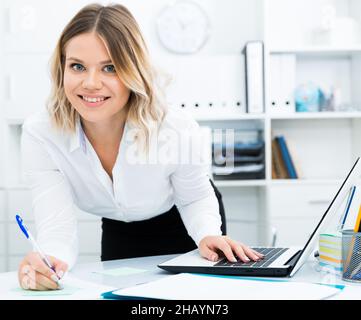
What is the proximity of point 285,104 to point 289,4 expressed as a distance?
0.69 meters

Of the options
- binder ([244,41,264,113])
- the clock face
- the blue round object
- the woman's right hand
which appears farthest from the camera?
the clock face

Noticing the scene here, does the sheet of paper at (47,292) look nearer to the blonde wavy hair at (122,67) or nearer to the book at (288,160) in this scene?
the blonde wavy hair at (122,67)

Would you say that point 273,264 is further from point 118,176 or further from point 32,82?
point 32,82

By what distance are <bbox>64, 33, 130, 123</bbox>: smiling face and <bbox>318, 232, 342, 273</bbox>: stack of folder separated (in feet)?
2.06

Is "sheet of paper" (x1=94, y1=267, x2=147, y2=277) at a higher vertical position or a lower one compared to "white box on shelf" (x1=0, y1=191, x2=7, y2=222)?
lower

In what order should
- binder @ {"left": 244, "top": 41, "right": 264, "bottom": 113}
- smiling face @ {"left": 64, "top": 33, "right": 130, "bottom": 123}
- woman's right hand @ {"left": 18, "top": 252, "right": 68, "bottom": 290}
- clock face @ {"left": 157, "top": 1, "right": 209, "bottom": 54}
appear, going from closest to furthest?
woman's right hand @ {"left": 18, "top": 252, "right": 68, "bottom": 290} < smiling face @ {"left": 64, "top": 33, "right": 130, "bottom": 123} < binder @ {"left": 244, "top": 41, "right": 264, "bottom": 113} < clock face @ {"left": 157, "top": 1, "right": 209, "bottom": 54}

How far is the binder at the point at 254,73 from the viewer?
2.98 metres

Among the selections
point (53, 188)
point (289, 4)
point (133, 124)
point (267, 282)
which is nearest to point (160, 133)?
point (133, 124)

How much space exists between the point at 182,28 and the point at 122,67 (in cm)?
192

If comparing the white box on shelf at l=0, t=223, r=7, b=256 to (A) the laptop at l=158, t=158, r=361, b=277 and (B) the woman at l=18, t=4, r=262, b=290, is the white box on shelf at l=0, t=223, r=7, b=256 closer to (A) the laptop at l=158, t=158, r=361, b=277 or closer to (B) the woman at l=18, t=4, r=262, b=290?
(B) the woman at l=18, t=4, r=262, b=290

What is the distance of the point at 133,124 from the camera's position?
1.55 meters

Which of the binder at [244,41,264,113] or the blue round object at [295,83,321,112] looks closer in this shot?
the binder at [244,41,264,113]

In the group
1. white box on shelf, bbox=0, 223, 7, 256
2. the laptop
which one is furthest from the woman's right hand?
white box on shelf, bbox=0, 223, 7, 256

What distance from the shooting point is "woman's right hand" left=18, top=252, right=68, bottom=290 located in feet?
3.55
